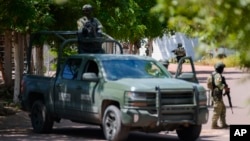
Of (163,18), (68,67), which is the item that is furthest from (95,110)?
(163,18)

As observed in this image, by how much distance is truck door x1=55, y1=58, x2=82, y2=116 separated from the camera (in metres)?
13.2

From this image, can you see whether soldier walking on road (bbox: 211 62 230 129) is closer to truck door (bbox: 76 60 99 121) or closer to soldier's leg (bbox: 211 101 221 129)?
soldier's leg (bbox: 211 101 221 129)

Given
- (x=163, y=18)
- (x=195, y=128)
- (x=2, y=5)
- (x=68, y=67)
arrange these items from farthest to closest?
(x=2, y=5) → (x=68, y=67) → (x=195, y=128) → (x=163, y=18)

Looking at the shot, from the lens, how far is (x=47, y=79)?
14148 millimetres

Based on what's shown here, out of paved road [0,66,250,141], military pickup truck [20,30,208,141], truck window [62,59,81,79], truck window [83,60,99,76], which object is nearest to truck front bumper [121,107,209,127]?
military pickup truck [20,30,208,141]

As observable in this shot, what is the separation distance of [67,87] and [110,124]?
1795 mm

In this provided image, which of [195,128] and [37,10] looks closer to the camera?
[195,128]

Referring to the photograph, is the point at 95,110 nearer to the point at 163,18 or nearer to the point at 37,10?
the point at 37,10

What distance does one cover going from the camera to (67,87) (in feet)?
43.9

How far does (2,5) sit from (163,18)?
1223cm

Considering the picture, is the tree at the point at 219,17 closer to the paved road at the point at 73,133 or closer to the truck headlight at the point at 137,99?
the truck headlight at the point at 137,99

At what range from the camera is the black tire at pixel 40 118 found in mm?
13977

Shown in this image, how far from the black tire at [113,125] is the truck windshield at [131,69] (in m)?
0.83

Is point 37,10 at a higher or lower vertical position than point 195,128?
higher
